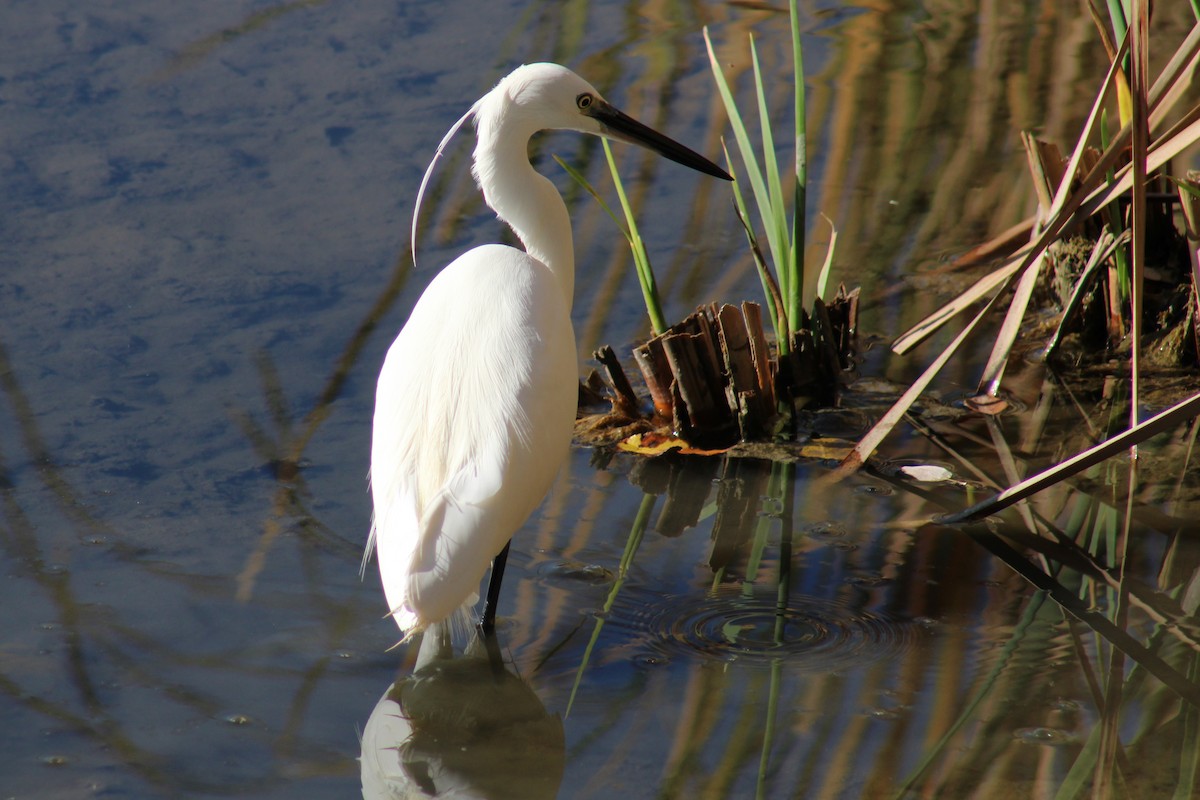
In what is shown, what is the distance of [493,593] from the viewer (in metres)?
3.49

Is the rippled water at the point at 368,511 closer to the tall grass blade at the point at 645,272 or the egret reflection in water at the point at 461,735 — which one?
the egret reflection in water at the point at 461,735

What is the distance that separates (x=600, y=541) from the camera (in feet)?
12.8

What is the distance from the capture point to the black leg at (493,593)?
137 inches

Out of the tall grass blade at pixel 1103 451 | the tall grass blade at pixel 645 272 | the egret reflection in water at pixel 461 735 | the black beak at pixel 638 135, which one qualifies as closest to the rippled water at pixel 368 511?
the egret reflection in water at pixel 461 735

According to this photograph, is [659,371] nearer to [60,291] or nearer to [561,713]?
[561,713]

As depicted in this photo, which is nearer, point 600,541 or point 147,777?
point 147,777

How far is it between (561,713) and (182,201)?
11.1ft

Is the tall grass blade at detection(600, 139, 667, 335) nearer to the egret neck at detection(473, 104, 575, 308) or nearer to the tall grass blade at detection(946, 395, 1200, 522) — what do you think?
the egret neck at detection(473, 104, 575, 308)

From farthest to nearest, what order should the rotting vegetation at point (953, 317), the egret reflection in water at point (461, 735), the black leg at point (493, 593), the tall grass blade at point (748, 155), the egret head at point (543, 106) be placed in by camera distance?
the tall grass blade at point (748, 155)
the rotting vegetation at point (953, 317)
the egret head at point (543, 106)
the black leg at point (493, 593)
the egret reflection in water at point (461, 735)

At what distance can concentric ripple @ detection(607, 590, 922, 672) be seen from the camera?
11.0ft

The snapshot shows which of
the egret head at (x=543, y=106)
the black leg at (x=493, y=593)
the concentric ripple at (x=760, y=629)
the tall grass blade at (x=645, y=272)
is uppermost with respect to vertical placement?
the egret head at (x=543, y=106)

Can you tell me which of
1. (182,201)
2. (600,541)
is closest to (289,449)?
(600,541)

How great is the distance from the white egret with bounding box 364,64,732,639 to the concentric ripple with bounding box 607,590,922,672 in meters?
0.42

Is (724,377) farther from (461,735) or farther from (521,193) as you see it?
(461,735)
